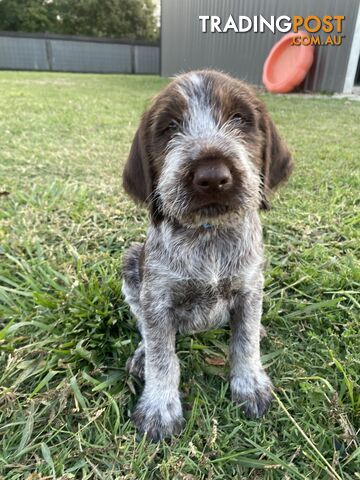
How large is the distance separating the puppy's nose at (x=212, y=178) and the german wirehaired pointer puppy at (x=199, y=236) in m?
0.14

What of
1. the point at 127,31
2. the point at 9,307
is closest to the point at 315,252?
the point at 9,307

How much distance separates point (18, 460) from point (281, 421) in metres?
1.43

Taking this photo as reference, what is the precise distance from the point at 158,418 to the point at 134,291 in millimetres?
916

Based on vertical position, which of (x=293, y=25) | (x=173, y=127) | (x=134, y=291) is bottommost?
(x=134, y=291)

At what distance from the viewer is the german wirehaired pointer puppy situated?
7.39 feet

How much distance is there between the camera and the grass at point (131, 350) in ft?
7.02

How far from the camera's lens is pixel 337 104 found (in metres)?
12.3

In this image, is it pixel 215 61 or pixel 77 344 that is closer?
pixel 77 344

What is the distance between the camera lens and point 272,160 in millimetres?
2572

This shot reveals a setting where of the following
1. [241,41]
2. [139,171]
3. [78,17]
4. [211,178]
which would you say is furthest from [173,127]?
[78,17]

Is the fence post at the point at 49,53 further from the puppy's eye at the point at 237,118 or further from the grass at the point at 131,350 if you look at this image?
the puppy's eye at the point at 237,118

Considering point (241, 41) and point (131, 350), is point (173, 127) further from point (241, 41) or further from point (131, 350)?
point (241, 41)

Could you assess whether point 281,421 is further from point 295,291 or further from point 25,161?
point 25,161

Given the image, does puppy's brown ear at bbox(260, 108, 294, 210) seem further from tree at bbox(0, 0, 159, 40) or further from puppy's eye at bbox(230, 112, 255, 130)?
tree at bbox(0, 0, 159, 40)
